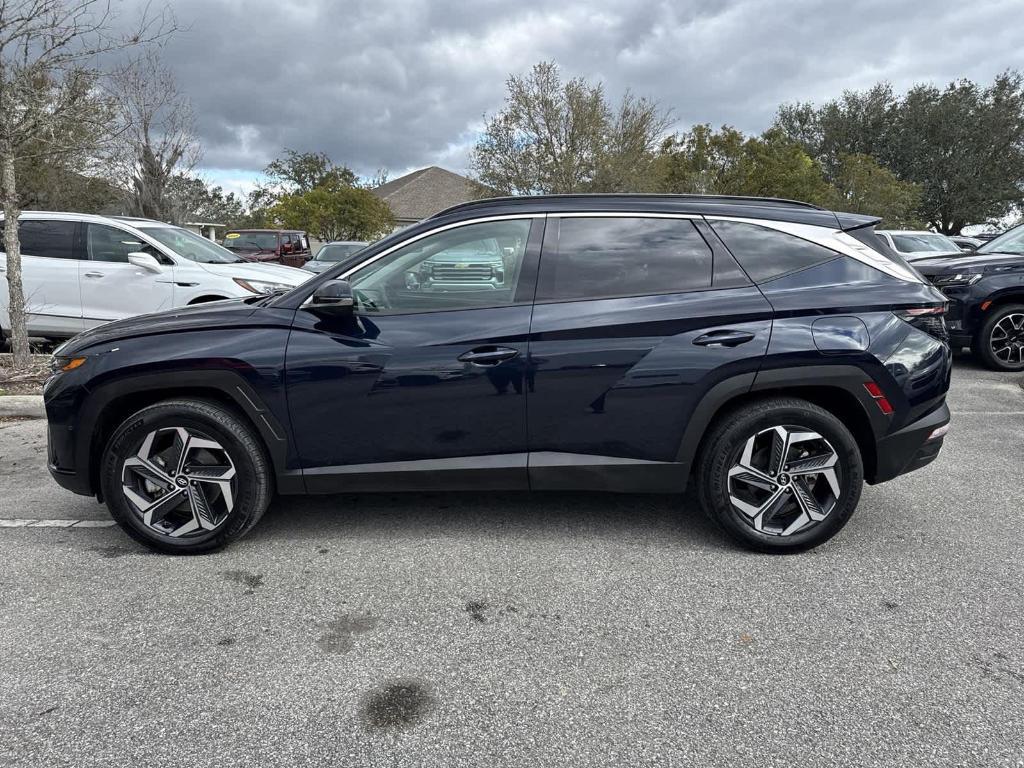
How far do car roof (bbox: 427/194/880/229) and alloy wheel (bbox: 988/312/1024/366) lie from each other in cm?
596

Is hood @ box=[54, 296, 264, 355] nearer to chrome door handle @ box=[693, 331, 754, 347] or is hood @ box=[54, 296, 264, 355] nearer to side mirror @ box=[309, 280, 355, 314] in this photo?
side mirror @ box=[309, 280, 355, 314]

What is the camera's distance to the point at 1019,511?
3791 millimetres

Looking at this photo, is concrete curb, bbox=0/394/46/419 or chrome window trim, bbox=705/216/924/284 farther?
concrete curb, bbox=0/394/46/419

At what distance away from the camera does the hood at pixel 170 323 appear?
3.27 meters

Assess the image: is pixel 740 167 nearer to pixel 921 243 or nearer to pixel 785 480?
pixel 921 243

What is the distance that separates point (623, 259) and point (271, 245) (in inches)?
728

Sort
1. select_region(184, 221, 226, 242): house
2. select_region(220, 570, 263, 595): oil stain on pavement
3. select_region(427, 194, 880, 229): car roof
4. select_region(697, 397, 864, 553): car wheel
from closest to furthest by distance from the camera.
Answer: select_region(220, 570, 263, 595): oil stain on pavement → select_region(697, 397, 864, 553): car wheel → select_region(427, 194, 880, 229): car roof → select_region(184, 221, 226, 242): house

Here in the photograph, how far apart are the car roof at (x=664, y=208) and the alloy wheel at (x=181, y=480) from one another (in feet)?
5.41

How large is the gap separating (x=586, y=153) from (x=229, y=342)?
74.1 feet

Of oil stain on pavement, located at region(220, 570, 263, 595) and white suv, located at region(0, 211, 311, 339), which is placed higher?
white suv, located at region(0, 211, 311, 339)

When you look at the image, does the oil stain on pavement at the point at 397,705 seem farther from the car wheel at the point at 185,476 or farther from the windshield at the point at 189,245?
the windshield at the point at 189,245

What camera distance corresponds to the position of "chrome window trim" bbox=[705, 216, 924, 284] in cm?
323

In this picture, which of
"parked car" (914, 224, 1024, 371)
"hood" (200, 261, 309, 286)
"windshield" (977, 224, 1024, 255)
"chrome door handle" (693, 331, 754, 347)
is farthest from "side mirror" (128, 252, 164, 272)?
"windshield" (977, 224, 1024, 255)

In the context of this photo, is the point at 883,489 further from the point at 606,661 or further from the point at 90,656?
the point at 90,656
